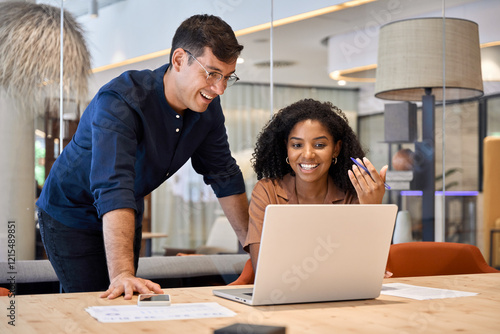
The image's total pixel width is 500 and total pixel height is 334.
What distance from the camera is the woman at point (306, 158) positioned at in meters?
2.35

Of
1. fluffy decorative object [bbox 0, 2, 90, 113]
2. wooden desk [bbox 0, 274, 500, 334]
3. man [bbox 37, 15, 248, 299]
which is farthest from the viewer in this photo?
fluffy decorative object [bbox 0, 2, 90, 113]

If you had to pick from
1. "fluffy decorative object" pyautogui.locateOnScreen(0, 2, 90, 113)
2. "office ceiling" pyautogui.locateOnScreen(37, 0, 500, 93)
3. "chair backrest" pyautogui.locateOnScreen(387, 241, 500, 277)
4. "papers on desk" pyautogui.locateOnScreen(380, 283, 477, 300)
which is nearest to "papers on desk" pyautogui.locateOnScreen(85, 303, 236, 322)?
"papers on desk" pyautogui.locateOnScreen(380, 283, 477, 300)

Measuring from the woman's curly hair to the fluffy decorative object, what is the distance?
79.2 inches

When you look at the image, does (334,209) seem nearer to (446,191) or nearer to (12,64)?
(12,64)

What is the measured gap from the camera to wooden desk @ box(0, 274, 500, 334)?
3.92 ft

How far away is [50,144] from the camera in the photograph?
4.07 m

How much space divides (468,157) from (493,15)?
1146 mm

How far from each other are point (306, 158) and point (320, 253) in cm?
96

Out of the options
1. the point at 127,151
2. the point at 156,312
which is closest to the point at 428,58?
the point at 127,151

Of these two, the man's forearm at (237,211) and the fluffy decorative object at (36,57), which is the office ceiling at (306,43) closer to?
the fluffy decorative object at (36,57)

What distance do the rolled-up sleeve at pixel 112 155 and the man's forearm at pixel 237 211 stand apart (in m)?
0.60

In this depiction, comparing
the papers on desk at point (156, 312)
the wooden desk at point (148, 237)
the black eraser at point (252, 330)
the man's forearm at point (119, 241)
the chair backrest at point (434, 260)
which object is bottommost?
the wooden desk at point (148, 237)

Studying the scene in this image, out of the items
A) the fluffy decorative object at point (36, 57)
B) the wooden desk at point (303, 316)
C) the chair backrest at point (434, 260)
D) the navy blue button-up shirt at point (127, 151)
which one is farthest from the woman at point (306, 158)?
the fluffy decorative object at point (36, 57)

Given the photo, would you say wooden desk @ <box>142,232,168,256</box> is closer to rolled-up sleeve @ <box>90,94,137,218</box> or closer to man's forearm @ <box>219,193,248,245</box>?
man's forearm @ <box>219,193,248,245</box>
